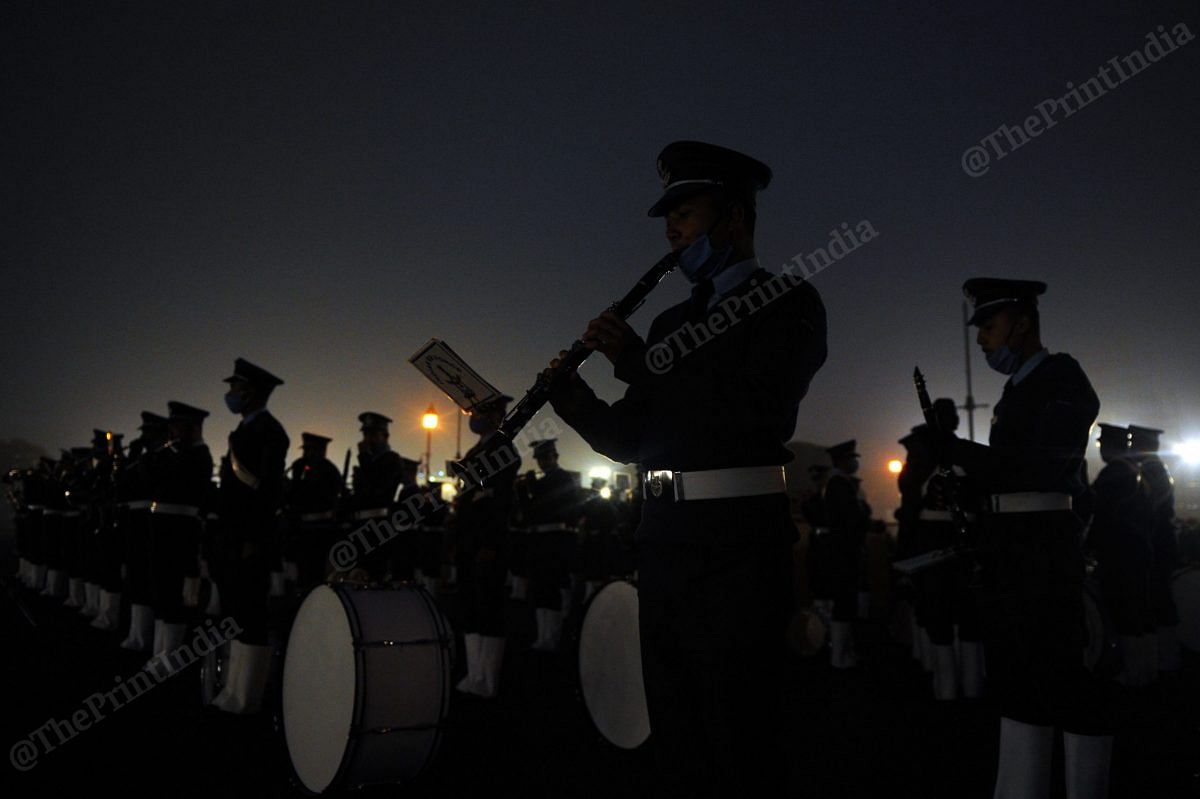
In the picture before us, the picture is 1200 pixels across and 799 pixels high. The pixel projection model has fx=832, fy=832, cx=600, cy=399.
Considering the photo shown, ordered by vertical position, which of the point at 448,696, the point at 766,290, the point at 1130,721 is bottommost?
the point at 1130,721

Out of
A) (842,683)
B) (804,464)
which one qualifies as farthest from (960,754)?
(804,464)

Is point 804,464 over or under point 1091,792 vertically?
over

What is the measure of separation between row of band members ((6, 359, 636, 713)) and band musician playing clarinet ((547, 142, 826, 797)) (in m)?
0.90

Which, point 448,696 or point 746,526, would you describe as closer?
point 746,526

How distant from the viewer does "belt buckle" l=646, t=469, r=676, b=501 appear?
9.19 ft

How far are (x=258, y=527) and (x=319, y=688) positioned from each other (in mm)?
2706

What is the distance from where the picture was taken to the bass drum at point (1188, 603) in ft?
38.8

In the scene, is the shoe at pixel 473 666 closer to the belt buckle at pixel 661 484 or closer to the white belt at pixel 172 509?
the white belt at pixel 172 509

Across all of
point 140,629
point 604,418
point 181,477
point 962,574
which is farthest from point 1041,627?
point 140,629

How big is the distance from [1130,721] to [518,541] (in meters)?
9.70

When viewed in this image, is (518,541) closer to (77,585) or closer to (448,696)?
(77,585)

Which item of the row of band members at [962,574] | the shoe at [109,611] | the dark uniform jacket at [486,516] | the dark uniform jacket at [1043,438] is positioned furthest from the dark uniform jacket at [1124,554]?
the shoe at [109,611]

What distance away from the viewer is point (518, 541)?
14.9 m

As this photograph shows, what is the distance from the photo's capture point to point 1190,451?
24.9 meters
